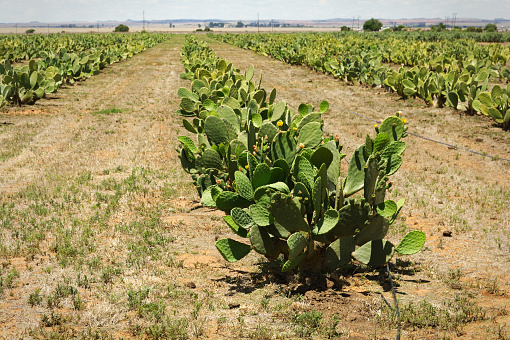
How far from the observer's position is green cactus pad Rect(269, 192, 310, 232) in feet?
10.8

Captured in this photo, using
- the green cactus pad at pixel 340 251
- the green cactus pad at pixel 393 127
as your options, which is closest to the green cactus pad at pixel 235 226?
the green cactus pad at pixel 340 251

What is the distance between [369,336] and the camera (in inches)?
117

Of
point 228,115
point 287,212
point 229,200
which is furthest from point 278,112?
point 287,212

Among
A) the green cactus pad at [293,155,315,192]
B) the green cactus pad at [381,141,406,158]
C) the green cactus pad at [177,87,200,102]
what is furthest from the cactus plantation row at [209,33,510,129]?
the green cactus pad at [293,155,315,192]

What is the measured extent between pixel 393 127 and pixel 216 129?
5.90 ft

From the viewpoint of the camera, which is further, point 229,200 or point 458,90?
point 458,90

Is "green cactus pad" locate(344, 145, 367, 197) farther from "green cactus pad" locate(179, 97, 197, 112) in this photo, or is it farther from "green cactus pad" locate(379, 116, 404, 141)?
"green cactus pad" locate(179, 97, 197, 112)

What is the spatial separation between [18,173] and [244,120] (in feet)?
11.0

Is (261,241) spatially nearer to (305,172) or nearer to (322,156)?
(305,172)

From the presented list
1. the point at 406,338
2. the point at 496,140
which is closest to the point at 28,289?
the point at 406,338

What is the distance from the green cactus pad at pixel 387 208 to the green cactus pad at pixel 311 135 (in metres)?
0.97

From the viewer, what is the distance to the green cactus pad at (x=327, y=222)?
3377 mm

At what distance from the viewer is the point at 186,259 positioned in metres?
4.13

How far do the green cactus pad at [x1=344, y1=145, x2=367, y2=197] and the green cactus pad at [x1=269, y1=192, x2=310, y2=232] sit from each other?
0.59 m
